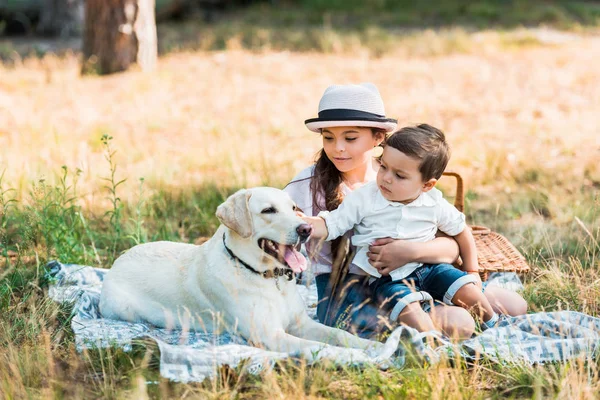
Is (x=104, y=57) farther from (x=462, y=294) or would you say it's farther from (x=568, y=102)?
(x=462, y=294)

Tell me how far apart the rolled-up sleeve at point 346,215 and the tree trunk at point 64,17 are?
1092 cm

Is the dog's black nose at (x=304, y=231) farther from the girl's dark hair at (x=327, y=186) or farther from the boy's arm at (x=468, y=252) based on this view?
the boy's arm at (x=468, y=252)

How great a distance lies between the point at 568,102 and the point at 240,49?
5.42m

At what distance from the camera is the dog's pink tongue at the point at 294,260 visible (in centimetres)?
367

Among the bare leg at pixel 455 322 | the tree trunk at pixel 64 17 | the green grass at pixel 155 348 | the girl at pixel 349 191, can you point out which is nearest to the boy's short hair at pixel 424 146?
the girl at pixel 349 191

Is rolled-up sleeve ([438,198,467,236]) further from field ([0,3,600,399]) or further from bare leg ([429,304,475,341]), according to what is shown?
field ([0,3,600,399])

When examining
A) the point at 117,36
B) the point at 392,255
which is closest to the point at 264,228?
the point at 392,255

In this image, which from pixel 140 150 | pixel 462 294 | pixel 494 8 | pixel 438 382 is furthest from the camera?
pixel 494 8

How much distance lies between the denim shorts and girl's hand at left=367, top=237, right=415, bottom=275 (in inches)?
4.0

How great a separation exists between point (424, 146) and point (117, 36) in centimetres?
694

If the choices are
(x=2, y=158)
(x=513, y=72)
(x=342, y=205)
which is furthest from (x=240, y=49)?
(x=342, y=205)

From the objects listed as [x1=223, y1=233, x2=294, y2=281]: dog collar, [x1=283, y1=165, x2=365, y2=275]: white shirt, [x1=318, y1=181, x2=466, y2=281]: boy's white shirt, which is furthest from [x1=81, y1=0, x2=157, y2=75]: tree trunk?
[x1=223, y1=233, x2=294, y2=281]: dog collar

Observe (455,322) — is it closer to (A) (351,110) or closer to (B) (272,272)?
(B) (272,272)

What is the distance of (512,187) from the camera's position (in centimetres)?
641
